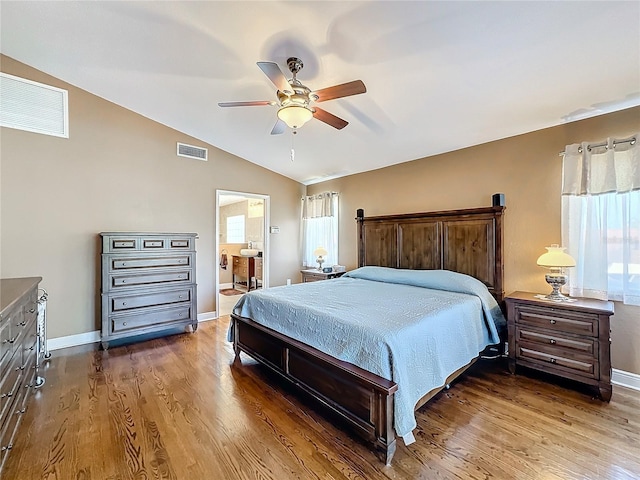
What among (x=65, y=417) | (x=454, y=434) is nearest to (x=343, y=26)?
(x=454, y=434)

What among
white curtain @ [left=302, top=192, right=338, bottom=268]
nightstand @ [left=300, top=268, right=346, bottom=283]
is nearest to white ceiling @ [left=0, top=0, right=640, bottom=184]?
white curtain @ [left=302, top=192, right=338, bottom=268]

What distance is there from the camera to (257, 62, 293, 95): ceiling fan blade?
→ 1.91m

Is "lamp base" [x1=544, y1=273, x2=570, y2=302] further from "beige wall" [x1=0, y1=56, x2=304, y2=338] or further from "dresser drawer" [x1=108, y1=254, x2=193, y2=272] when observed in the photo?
"beige wall" [x1=0, y1=56, x2=304, y2=338]

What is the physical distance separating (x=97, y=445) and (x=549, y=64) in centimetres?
414

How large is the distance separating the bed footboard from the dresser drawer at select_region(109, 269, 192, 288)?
1.88 meters

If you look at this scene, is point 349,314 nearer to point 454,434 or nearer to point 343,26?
point 454,434

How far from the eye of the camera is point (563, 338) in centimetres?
257

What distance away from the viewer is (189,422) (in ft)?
6.97

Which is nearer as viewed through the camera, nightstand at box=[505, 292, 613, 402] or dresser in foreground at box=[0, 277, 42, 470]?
dresser in foreground at box=[0, 277, 42, 470]

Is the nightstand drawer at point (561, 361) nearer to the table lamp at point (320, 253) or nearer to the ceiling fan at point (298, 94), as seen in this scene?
the ceiling fan at point (298, 94)

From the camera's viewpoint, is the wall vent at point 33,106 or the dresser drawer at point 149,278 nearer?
the wall vent at point 33,106

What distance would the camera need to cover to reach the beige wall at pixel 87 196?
3.31 meters

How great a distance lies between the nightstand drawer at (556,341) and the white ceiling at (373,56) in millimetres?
2095

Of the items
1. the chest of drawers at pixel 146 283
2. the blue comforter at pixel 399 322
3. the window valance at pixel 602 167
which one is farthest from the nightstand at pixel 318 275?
the window valance at pixel 602 167
